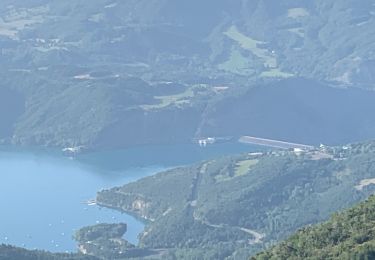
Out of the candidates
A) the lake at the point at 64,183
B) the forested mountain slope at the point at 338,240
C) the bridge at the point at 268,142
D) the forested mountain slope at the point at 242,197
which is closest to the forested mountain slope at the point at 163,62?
the bridge at the point at 268,142

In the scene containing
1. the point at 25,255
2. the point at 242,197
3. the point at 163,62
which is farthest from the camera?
the point at 163,62

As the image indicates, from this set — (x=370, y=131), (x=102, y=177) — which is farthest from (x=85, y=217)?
(x=370, y=131)

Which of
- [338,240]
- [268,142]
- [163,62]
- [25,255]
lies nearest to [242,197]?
[25,255]

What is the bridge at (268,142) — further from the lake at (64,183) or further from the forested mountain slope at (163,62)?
the forested mountain slope at (163,62)

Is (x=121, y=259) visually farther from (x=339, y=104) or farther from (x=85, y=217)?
(x=339, y=104)

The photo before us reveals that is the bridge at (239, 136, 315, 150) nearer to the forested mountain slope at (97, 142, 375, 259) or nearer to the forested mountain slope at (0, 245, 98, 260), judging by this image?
the forested mountain slope at (97, 142, 375, 259)

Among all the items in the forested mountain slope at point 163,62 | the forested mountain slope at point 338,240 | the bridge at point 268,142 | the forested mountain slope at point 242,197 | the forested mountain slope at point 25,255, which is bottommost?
the forested mountain slope at point 338,240

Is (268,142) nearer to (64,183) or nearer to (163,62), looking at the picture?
(64,183)

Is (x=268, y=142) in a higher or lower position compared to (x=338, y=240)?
higher
